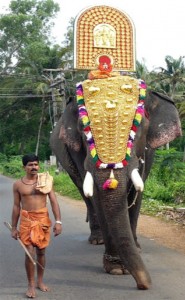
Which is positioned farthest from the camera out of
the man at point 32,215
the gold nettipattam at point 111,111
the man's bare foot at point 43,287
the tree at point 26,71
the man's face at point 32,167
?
the tree at point 26,71

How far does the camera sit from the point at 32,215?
17.8ft

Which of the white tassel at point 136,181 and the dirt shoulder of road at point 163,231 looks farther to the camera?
the dirt shoulder of road at point 163,231

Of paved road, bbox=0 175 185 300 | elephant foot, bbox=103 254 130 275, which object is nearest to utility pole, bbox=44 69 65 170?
paved road, bbox=0 175 185 300

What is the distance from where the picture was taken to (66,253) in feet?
25.3

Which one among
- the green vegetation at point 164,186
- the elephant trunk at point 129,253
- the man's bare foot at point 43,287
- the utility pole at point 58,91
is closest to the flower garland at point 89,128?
the elephant trunk at point 129,253

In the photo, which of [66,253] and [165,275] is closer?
[165,275]

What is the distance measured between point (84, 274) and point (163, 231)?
11.4 ft

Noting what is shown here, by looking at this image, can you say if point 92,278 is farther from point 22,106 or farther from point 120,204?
point 22,106

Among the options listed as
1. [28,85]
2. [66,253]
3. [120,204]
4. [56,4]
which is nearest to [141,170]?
[120,204]

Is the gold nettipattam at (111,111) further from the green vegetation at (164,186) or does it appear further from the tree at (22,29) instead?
the tree at (22,29)

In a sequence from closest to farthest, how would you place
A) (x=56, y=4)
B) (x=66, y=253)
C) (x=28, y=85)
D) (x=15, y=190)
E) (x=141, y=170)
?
(x=15, y=190) → (x=141, y=170) → (x=66, y=253) → (x=28, y=85) → (x=56, y=4)

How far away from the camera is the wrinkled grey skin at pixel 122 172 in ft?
17.4

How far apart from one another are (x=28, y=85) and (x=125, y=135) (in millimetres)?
34099

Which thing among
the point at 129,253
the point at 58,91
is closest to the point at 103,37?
the point at 129,253
